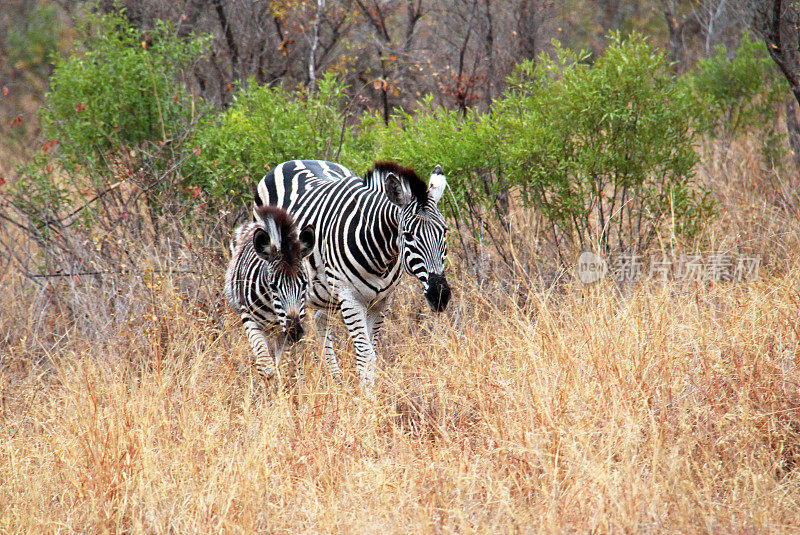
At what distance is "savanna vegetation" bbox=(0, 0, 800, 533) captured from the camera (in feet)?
10.8

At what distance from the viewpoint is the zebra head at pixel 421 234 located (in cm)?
426

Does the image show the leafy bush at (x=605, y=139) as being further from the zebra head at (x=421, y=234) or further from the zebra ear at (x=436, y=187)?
the zebra head at (x=421, y=234)

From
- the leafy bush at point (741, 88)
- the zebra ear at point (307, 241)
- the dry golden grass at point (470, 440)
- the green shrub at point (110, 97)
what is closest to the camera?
the dry golden grass at point (470, 440)

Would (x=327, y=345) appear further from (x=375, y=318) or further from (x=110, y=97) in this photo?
(x=110, y=97)

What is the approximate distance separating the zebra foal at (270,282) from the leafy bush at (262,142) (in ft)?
5.23

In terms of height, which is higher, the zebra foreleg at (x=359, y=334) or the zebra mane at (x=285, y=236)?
the zebra mane at (x=285, y=236)

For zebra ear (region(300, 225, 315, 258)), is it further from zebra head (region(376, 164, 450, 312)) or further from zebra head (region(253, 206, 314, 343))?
zebra head (region(376, 164, 450, 312))

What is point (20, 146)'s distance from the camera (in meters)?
11.0

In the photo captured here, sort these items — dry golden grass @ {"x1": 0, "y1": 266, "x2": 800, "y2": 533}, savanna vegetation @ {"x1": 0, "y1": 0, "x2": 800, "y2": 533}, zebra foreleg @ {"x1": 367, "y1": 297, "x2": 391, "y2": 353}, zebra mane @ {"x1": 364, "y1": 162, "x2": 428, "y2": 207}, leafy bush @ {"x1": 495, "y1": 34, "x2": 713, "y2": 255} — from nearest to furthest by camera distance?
1. dry golden grass @ {"x1": 0, "y1": 266, "x2": 800, "y2": 533}
2. savanna vegetation @ {"x1": 0, "y1": 0, "x2": 800, "y2": 533}
3. zebra mane @ {"x1": 364, "y1": 162, "x2": 428, "y2": 207}
4. zebra foreleg @ {"x1": 367, "y1": 297, "x2": 391, "y2": 353}
5. leafy bush @ {"x1": 495, "y1": 34, "x2": 713, "y2": 255}

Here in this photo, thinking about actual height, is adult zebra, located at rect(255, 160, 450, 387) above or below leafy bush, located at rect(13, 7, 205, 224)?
below

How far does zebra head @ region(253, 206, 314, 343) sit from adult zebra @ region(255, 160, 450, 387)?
46 centimetres

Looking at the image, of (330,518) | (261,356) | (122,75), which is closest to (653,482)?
(330,518)

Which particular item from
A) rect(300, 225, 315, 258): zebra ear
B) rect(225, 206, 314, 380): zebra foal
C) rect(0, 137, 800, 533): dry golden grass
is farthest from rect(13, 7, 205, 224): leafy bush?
rect(300, 225, 315, 258): zebra ear

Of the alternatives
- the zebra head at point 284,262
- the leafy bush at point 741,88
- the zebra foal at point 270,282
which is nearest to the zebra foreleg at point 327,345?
the zebra foal at point 270,282
